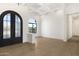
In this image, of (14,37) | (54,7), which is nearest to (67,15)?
(54,7)

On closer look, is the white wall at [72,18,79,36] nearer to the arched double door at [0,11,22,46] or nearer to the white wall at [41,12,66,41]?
the white wall at [41,12,66,41]

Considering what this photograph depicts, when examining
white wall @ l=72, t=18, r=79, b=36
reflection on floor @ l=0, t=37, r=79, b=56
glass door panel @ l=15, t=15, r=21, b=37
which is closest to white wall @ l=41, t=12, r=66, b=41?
reflection on floor @ l=0, t=37, r=79, b=56

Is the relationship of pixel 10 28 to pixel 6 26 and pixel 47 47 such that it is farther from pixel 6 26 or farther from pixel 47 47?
pixel 47 47

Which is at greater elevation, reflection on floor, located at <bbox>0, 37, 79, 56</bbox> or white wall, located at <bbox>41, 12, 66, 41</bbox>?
white wall, located at <bbox>41, 12, 66, 41</bbox>

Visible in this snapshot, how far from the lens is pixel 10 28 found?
2512mm

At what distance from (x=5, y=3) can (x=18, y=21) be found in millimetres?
605

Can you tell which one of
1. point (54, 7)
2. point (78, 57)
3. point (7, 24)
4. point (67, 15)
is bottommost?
point (78, 57)

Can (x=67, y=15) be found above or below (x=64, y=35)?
above

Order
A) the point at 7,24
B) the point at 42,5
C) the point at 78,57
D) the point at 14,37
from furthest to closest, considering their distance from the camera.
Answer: the point at 7,24 < the point at 14,37 < the point at 42,5 < the point at 78,57

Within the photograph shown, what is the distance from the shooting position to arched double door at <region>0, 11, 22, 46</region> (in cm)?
241

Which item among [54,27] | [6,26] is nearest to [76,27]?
[54,27]

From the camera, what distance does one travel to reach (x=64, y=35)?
2.45 metres

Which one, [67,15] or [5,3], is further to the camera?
[67,15]

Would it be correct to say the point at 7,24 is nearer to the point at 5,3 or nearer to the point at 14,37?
the point at 14,37
